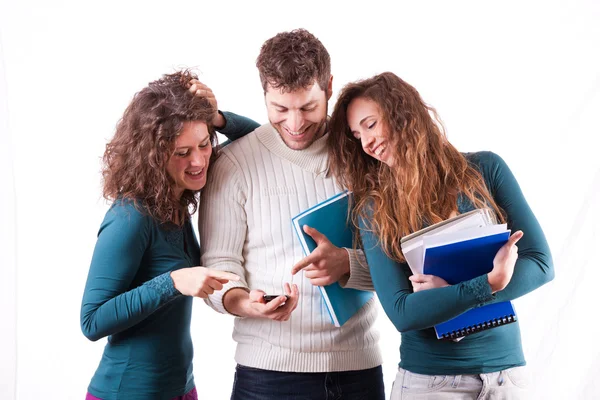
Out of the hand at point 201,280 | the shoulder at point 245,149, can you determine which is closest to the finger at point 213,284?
the hand at point 201,280

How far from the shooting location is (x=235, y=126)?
87.3 inches

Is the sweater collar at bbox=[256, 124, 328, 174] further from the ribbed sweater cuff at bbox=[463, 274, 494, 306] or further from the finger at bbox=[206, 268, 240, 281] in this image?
the ribbed sweater cuff at bbox=[463, 274, 494, 306]

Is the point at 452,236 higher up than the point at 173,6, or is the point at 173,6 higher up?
the point at 173,6

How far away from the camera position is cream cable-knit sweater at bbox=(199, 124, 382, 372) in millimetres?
2045

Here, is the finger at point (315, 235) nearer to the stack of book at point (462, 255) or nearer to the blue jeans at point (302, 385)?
the stack of book at point (462, 255)

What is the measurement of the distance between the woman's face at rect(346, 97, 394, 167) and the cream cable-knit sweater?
0.18m

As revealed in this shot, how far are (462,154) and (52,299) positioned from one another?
181 cm

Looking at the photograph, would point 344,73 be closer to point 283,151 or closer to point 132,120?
point 283,151

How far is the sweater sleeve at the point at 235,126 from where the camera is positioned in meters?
2.20

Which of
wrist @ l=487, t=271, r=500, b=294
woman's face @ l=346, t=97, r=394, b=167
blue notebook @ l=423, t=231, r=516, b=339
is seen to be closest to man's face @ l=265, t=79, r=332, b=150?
woman's face @ l=346, t=97, r=394, b=167

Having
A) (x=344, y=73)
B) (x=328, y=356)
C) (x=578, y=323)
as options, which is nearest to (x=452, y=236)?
(x=328, y=356)

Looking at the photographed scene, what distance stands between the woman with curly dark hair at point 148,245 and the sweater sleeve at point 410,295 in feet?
1.46

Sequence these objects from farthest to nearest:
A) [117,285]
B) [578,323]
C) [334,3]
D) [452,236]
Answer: [334,3], [578,323], [117,285], [452,236]

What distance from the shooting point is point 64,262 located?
297 cm
